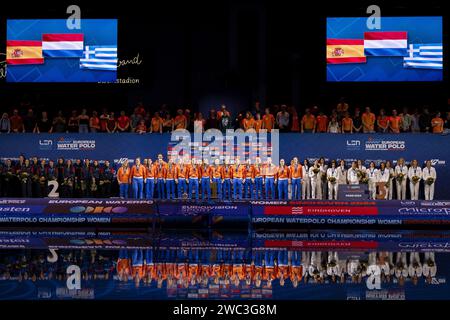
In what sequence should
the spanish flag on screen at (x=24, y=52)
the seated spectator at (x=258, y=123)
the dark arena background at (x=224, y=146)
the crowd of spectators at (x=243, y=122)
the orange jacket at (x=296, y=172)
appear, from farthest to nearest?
the spanish flag on screen at (x=24, y=52) < the crowd of spectators at (x=243, y=122) < the seated spectator at (x=258, y=123) < the orange jacket at (x=296, y=172) < the dark arena background at (x=224, y=146)

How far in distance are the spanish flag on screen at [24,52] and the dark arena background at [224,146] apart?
0.22ft

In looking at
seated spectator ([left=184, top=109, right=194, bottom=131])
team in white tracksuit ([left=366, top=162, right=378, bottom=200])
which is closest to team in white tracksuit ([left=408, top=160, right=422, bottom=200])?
team in white tracksuit ([left=366, top=162, right=378, bottom=200])

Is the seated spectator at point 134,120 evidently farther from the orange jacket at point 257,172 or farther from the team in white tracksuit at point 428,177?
the team in white tracksuit at point 428,177

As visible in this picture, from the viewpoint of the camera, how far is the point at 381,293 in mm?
10828

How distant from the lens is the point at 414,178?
25.8 metres

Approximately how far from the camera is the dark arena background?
49.8 ft

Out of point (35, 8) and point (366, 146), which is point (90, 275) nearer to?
point (366, 146)

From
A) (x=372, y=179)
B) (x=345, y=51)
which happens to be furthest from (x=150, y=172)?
(x=345, y=51)

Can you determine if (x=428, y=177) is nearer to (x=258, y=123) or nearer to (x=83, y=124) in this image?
(x=258, y=123)

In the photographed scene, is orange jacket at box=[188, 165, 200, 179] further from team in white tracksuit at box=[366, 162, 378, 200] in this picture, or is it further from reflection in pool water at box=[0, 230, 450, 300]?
team in white tracksuit at box=[366, 162, 378, 200]

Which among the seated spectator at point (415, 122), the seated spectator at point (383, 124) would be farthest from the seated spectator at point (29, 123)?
the seated spectator at point (415, 122)

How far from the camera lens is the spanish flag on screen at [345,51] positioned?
97.3 feet
